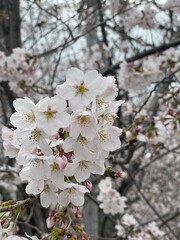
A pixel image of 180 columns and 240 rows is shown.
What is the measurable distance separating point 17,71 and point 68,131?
2889mm

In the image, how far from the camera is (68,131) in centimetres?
144

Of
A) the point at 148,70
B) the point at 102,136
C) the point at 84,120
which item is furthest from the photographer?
the point at 148,70

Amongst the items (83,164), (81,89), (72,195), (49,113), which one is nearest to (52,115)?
(49,113)

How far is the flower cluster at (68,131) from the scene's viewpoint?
4.55ft

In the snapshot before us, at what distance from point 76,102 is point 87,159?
0.21 metres

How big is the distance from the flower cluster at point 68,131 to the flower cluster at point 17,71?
2632mm

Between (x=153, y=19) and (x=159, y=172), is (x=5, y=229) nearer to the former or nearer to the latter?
(x=153, y=19)

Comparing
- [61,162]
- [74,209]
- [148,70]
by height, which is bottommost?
[74,209]

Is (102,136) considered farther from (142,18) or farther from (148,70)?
(142,18)

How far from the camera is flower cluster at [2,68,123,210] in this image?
4.55 ft

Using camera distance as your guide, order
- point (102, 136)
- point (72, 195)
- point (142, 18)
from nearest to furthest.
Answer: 1. point (102, 136)
2. point (72, 195)
3. point (142, 18)

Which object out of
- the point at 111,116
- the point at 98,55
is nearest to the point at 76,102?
the point at 111,116

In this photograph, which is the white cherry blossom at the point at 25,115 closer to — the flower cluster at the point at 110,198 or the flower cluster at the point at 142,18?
the flower cluster at the point at 110,198

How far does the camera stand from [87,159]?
1.42 meters
